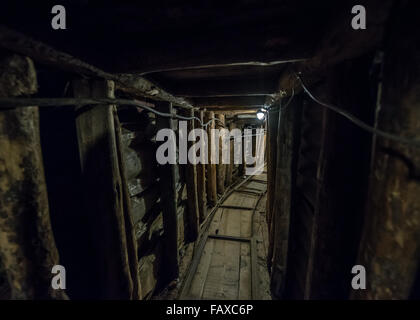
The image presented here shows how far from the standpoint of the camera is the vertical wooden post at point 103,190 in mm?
1609

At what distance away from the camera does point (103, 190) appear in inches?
67.3

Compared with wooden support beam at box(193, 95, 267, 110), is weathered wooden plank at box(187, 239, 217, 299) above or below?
below

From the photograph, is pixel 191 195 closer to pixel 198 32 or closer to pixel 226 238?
pixel 226 238

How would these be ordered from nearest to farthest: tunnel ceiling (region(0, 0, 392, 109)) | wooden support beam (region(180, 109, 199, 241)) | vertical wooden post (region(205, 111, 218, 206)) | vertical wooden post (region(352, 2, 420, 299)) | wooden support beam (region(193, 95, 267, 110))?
1. vertical wooden post (region(352, 2, 420, 299))
2. tunnel ceiling (region(0, 0, 392, 109))
3. wooden support beam (region(180, 109, 199, 241))
4. wooden support beam (region(193, 95, 267, 110))
5. vertical wooden post (region(205, 111, 218, 206))

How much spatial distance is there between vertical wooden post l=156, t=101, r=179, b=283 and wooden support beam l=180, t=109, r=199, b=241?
0.97m

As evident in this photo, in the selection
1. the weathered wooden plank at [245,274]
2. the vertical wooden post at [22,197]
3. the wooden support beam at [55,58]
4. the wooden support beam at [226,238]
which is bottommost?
the weathered wooden plank at [245,274]

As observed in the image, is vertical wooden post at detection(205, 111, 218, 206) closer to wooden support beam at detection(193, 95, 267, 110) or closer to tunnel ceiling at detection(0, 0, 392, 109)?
wooden support beam at detection(193, 95, 267, 110)

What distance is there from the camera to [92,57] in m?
1.55

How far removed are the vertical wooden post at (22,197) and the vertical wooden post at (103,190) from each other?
0.47 meters

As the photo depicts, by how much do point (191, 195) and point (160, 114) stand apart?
292cm

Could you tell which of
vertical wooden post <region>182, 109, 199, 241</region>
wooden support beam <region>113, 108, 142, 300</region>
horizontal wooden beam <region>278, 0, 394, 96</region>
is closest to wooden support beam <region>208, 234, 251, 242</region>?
vertical wooden post <region>182, 109, 199, 241</region>

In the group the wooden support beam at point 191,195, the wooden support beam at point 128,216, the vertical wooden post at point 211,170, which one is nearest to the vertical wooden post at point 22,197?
the wooden support beam at point 128,216

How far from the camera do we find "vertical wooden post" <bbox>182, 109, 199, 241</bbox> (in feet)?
14.0

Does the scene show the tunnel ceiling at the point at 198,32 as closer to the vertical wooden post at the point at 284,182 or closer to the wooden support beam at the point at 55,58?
the wooden support beam at the point at 55,58
